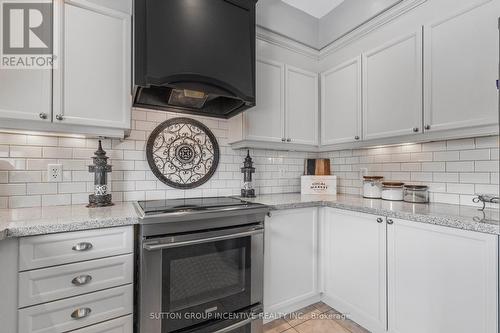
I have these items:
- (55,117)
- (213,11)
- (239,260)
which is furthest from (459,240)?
(55,117)

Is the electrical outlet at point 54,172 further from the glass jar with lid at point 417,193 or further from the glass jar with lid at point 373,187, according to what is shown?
the glass jar with lid at point 417,193

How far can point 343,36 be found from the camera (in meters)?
2.22

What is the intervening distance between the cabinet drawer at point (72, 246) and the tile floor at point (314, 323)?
1.23 m

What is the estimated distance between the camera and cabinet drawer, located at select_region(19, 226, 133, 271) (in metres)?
1.09

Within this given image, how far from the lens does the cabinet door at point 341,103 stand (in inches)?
83.0

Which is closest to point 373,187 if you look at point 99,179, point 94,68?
point 99,179

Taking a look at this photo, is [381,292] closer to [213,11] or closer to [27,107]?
[213,11]

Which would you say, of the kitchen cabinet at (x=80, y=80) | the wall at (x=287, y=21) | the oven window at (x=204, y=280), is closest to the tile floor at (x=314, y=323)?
the oven window at (x=204, y=280)

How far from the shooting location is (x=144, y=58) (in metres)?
1.34

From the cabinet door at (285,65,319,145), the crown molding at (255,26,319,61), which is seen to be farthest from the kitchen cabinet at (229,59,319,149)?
the crown molding at (255,26,319,61)

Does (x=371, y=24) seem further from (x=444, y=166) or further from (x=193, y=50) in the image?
(x=193, y=50)

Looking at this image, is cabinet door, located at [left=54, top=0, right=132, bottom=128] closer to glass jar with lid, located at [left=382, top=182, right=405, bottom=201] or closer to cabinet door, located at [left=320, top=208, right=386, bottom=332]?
cabinet door, located at [left=320, top=208, right=386, bottom=332]

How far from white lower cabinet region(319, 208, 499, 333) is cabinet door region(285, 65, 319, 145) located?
2.56ft

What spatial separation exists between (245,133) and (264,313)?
1379 millimetres
